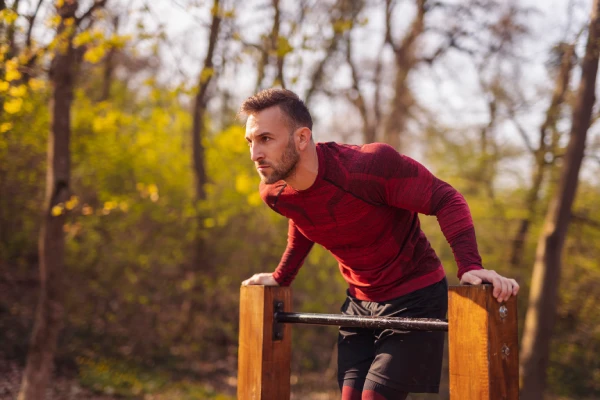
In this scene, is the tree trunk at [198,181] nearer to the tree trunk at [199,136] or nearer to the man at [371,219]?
the tree trunk at [199,136]

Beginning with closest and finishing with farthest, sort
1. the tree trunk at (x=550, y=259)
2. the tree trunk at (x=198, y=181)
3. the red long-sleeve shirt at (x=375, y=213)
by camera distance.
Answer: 1. the red long-sleeve shirt at (x=375, y=213)
2. the tree trunk at (x=550, y=259)
3. the tree trunk at (x=198, y=181)

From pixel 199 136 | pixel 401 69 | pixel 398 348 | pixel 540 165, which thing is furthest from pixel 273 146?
pixel 401 69

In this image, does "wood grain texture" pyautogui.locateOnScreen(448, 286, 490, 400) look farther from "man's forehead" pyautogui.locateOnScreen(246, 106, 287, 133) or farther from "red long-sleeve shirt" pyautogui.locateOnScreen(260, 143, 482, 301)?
"man's forehead" pyautogui.locateOnScreen(246, 106, 287, 133)

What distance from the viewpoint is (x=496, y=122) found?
37.8 feet

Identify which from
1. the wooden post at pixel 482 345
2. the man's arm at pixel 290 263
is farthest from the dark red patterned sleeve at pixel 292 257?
the wooden post at pixel 482 345

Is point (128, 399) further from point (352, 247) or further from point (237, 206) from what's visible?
point (352, 247)

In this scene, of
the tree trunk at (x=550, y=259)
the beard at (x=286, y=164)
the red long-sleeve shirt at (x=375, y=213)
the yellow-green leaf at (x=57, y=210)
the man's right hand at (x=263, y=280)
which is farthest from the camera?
the tree trunk at (x=550, y=259)

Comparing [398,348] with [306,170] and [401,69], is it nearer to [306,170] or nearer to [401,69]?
[306,170]

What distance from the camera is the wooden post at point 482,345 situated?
6.68 ft

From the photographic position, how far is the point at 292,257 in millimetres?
2951

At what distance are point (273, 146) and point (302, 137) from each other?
0.40 ft

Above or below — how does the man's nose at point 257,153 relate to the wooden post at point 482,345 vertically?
above

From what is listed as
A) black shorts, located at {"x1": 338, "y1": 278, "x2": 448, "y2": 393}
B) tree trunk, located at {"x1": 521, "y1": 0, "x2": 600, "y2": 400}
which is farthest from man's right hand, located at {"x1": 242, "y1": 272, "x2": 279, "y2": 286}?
tree trunk, located at {"x1": 521, "y1": 0, "x2": 600, "y2": 400}

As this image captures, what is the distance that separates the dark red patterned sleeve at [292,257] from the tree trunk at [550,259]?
248 inches
